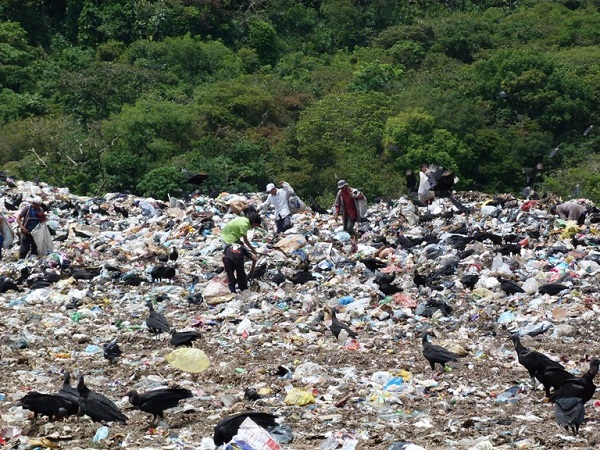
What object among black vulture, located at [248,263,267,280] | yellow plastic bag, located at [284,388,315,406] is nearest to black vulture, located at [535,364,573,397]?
yellow plastic bag, located at [284,388,315,406]

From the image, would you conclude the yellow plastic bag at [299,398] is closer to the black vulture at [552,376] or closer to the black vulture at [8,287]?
the black vulture at [552,376]

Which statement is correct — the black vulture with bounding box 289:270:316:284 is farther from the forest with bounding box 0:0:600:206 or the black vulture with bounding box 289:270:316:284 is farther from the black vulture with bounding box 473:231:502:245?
the forest with bounding box 0:0:600:206

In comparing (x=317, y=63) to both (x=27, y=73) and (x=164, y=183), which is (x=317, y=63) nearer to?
(x=27, y=73)

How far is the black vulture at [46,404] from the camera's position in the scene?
671cm

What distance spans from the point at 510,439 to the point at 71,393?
2.80 meters

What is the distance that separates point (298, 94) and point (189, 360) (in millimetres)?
25345

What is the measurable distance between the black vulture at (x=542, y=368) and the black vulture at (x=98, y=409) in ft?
9.05

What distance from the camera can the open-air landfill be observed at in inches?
267

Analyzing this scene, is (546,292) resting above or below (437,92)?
above

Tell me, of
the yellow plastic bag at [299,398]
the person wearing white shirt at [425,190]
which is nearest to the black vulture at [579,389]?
the yellow plastic bag at [299,398]

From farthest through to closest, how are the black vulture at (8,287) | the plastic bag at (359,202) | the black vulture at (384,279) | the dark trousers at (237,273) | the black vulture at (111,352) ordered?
1. the plastic bag at (359,202)
2. the black vulture at (8,287)
3. the black vulture at (384,279)
4. the dark trousers at (237,273)
5. the black vulture at (111,352)

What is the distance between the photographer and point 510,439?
20.7ft

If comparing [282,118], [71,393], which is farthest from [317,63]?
[71,393]

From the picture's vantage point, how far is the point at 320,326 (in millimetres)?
9711
